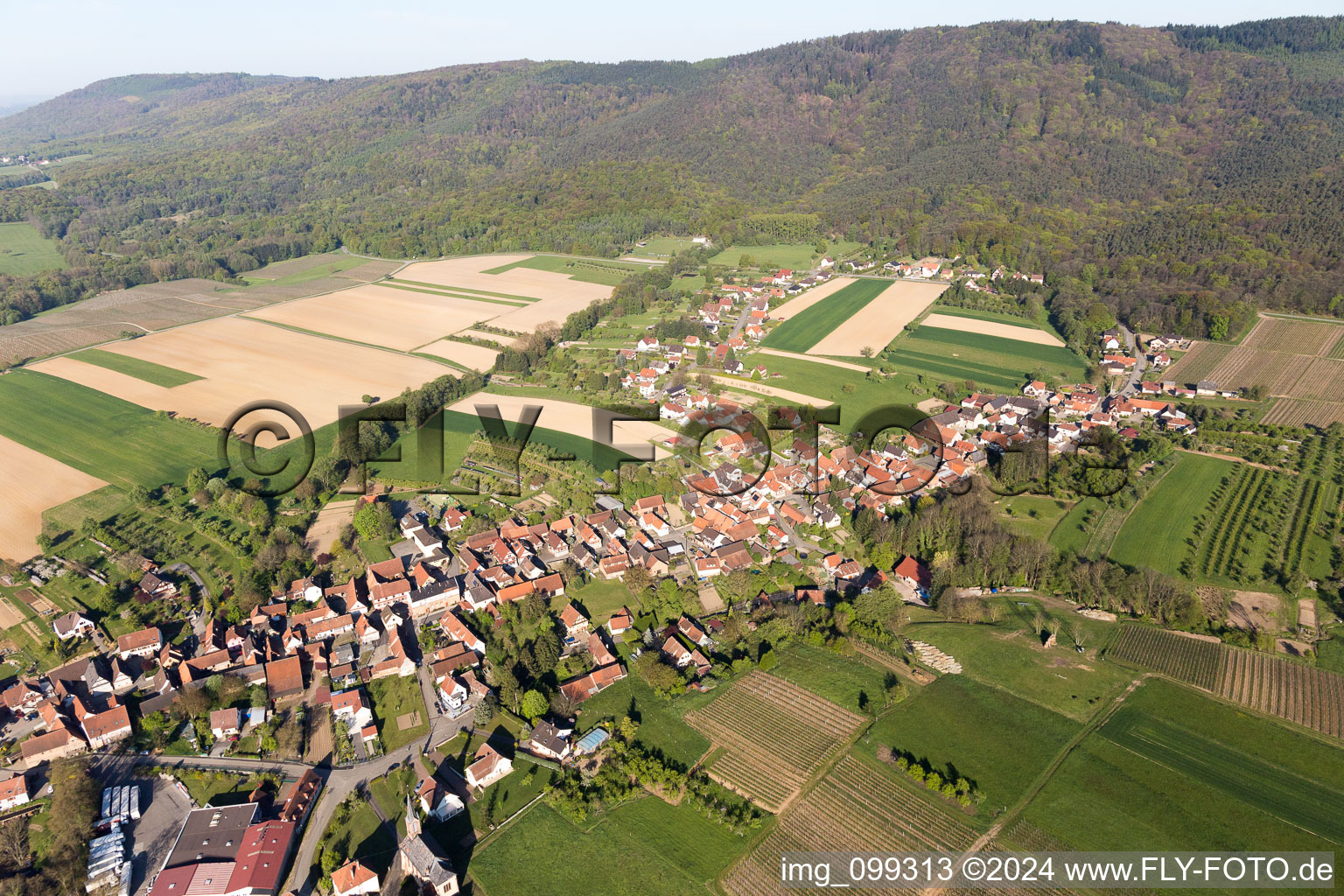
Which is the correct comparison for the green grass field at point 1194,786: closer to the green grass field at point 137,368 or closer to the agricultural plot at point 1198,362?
the agricultural plot at point 1198,362

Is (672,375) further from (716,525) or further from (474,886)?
(474,886)

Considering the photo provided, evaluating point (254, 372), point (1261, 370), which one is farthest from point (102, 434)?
point (1261, 370)

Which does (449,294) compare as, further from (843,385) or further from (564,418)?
(843,385)

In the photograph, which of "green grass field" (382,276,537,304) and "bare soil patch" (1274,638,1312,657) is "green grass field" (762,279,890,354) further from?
"bare soil patch" (1274,638,1312,657)

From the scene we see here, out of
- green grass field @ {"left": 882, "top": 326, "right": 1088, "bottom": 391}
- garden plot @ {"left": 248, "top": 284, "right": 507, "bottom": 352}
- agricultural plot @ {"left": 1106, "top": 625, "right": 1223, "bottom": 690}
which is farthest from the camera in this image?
garden plot @ {"left": 248, "top": 284, "right": 507, "bottom": 352}

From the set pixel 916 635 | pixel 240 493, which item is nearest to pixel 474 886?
pixel 916 635

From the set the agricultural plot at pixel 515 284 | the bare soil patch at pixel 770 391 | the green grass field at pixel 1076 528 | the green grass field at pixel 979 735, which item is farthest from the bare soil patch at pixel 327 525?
the green grass field at pixel 1076 528

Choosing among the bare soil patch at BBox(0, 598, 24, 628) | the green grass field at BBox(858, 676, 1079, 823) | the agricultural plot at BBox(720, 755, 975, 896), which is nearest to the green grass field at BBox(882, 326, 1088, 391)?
the green grass field at BBox(858, 676, 1079, 823)
